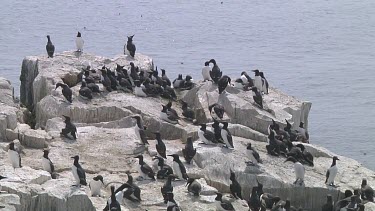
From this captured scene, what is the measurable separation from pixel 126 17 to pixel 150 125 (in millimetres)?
26026

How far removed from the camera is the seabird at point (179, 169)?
1848 centimetres

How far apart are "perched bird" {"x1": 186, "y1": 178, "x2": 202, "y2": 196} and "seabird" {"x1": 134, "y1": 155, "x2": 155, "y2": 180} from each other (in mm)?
1079

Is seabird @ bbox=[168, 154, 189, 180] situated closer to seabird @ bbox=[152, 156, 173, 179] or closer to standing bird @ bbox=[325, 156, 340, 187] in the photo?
seabird @ bbox=[152, 156, 173, 179]

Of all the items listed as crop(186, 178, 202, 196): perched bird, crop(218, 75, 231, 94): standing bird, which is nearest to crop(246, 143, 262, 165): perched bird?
crop(186, 178, 202, 196): perched bird

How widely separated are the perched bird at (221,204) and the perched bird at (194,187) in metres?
0.54

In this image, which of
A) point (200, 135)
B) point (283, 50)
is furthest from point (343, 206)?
point (283, 50)

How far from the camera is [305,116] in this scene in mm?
25281

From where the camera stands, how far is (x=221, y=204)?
55.6 ft

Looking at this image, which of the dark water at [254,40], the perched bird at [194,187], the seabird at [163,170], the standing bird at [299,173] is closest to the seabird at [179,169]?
the seabird at [163,170]

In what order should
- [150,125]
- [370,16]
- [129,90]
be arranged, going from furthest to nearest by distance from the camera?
1. [370,16]
2. [129,90]
3. [150,125]

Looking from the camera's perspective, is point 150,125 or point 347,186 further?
point 150,125

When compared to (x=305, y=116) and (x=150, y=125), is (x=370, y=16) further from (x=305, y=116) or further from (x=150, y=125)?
(x=150, y=125)

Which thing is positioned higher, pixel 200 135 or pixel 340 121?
pixel 200 135

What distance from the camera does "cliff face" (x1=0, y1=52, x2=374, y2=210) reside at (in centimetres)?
1712
